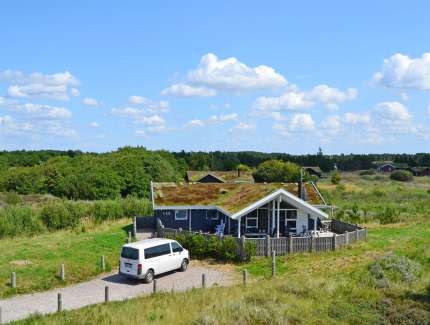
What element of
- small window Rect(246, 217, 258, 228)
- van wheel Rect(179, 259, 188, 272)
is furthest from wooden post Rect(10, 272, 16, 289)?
small window Rect(246, 217, 258, 228)

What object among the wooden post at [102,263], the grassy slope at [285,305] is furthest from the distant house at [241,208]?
the grassy slope at [285,305]

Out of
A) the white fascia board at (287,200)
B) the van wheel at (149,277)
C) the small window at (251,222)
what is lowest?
the van wheel at (149,277)

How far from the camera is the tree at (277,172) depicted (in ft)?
318

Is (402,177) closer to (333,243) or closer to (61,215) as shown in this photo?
(61,215)

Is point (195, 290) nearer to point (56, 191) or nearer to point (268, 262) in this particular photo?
point (268, 262)

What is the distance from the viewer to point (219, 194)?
119 feet

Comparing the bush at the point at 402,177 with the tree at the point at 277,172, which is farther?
the bush at the point at 402,177

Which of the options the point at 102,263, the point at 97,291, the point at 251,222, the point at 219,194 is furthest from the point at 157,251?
the point at 219,194

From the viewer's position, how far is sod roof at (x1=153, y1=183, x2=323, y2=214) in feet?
106

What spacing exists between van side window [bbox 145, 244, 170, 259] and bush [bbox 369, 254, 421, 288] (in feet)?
31.1

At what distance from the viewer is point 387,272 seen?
21.3 meters

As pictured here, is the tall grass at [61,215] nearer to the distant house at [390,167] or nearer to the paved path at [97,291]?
the paved path at [97,291]

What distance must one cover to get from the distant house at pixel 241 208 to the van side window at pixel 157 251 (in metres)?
6.33

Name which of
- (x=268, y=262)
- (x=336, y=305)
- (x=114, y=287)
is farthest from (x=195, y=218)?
(x=336, y=305)
